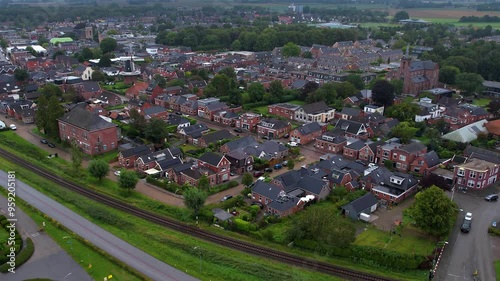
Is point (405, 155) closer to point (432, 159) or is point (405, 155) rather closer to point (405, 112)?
point (432, 159)

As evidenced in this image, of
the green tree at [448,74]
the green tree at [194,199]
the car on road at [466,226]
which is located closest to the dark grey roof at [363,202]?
the car on road at [466,226]

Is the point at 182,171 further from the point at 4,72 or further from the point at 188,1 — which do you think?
the point at 188,1

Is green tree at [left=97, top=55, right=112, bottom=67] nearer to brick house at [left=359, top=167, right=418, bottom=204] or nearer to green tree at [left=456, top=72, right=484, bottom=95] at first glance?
brick house at [left=359, top=167, right=418, bottom=204]

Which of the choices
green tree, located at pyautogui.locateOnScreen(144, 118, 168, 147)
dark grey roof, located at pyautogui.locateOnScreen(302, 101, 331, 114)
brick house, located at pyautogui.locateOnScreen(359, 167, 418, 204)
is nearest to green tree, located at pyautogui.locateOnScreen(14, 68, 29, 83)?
green tree, located at pyautogui.locateOnScreen(144, 118, 168, 147)

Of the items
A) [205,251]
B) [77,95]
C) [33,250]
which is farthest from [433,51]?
[33,250]

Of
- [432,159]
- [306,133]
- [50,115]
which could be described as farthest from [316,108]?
[50,115]
